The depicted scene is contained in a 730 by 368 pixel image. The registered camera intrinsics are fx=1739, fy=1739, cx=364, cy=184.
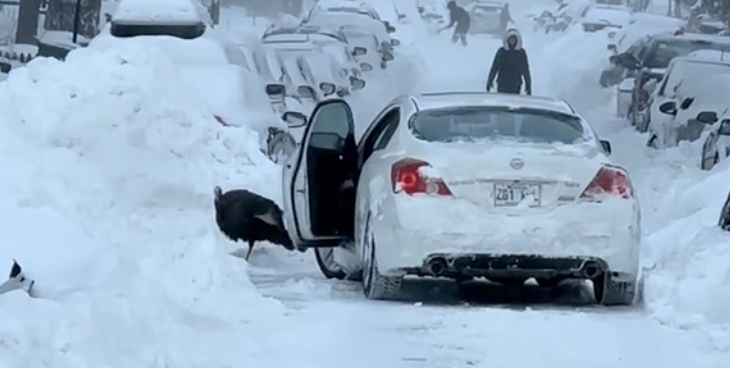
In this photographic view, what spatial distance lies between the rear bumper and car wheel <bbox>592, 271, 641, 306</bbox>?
10.8 inches

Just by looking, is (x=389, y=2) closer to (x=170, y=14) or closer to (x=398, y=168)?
(x=170, y=14)

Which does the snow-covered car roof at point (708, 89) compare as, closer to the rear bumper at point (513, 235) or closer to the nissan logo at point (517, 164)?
the rear bumper at point (513, 235)

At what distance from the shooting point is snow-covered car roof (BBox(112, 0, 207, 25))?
830 inches

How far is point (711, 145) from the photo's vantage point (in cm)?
1992

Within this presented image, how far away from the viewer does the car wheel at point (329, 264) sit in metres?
12.5

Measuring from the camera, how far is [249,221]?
44.1ft

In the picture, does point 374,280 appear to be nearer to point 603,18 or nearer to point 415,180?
point 415,180

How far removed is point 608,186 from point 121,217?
4309 millimetres

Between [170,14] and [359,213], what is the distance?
10.4 metres

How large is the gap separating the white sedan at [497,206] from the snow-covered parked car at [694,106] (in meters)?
11.2

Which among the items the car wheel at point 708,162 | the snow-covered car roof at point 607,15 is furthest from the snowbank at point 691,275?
the snow-covered car roof at point 607,15

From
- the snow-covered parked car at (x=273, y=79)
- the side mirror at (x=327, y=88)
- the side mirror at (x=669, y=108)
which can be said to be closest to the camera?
the snow-covered parked car at (x=273, y=79)

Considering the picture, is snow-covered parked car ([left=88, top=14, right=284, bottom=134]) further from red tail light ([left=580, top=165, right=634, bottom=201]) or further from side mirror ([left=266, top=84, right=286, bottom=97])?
red tail light ([left=580, top=165, right=634, bottom=201])

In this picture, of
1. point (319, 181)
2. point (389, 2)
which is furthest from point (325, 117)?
point (389, 2)
